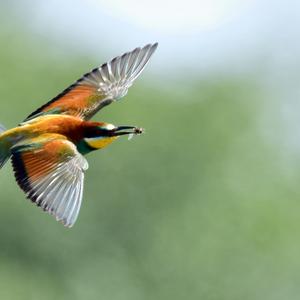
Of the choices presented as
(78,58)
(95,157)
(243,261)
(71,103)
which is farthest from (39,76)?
(71,103)

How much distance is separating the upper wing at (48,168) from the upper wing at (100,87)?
202mm

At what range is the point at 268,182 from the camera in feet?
36.8

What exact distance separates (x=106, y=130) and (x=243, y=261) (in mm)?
6639

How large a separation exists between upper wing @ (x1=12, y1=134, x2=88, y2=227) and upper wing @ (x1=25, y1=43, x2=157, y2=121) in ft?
0.66

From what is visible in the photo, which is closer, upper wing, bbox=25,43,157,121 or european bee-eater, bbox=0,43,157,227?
european bee-eater, bbox=0,43,157,227

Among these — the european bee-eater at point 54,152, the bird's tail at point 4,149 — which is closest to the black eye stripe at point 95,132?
the european bee-eater at point 54,152

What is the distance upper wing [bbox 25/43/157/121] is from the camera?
3.78 meters

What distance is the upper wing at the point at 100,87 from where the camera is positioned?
3781 mm

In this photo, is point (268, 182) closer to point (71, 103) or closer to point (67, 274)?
point (67, 274)

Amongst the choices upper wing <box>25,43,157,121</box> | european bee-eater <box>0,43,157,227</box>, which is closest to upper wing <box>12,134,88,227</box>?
european bee-eater <box>0,43,157,227</box>

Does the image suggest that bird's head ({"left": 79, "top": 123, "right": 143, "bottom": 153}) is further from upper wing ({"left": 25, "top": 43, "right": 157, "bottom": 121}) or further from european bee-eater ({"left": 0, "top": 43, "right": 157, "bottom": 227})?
upper wing ({"left": 25, "top": 43, "right": 157, "bottom": 121})

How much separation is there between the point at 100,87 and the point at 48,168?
41cm

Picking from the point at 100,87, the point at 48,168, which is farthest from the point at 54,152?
the point at 100,87

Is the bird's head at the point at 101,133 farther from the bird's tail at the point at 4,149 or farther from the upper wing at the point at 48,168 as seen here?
the bird's tail at the point at 4,149
